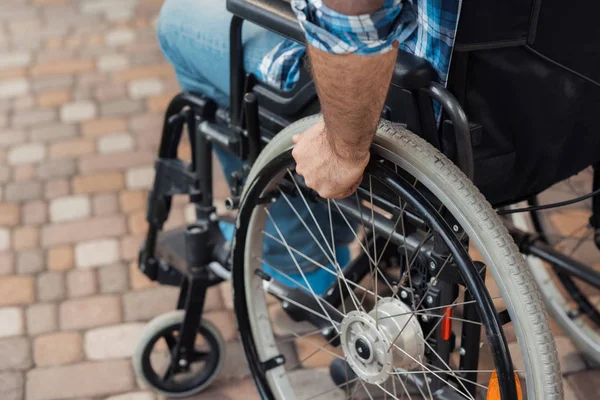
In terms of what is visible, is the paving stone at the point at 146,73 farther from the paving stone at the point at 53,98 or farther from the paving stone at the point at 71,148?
the paving stone at the point at 71,148

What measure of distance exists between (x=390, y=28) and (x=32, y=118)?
2750mm

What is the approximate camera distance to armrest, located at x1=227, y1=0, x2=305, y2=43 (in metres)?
1.54

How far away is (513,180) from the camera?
→ 5.03 ft

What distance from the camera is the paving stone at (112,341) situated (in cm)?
241

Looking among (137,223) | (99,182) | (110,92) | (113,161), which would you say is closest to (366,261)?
(137,223)

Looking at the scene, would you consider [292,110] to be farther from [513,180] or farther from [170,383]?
[170,383]

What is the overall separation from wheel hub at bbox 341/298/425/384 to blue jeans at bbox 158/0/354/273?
565 millimetres

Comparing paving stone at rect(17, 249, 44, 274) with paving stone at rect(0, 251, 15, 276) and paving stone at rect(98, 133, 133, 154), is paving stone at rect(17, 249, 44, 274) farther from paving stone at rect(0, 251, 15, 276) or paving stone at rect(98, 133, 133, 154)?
paving stone at rect(98, 133, 133, 154)

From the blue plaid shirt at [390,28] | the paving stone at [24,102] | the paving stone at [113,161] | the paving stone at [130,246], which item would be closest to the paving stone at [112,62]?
the paving stone at [24,102]

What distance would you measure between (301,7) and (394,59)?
0.56 feet

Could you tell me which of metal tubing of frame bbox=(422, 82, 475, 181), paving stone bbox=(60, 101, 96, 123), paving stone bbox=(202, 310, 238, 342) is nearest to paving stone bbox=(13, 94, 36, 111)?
paving stone bbox=(60, 101, 96, 123)

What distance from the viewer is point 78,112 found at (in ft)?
A: 12.3

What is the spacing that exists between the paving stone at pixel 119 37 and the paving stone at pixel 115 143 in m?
1.03

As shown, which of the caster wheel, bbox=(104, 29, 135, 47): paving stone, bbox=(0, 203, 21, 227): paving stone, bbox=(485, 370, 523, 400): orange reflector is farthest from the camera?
bbox=(104, 29, 135, 47): paving stone
